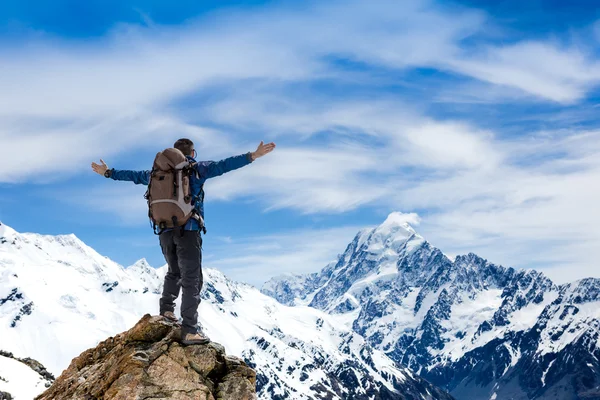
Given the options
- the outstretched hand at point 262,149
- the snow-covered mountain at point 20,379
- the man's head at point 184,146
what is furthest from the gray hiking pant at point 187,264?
the snow-covered mountain at point 20,379

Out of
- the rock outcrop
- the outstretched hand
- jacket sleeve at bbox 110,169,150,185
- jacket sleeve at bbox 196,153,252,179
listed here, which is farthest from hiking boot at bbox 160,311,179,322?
the outstretched hand

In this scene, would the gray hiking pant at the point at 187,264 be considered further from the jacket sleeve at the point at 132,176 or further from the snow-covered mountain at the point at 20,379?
the snow-covered mountain at the point at 20,379

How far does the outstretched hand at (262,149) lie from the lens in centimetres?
1614

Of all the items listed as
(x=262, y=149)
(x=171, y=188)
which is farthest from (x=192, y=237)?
(x=262, y=149)

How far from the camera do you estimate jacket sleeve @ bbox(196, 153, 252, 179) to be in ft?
53.0

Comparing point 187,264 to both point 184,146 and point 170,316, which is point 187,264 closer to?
point 170,316

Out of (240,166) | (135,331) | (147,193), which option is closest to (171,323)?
(135,331)

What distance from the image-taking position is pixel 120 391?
1454 cm

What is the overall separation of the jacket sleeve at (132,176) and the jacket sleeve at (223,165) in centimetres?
196

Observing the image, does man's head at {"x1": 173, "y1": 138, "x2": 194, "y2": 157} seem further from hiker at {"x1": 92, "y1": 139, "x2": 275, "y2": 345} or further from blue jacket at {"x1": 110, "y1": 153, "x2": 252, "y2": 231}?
blue jacket at {"x1": 110, "y1": 153, "x2": 252, "y2": 231}

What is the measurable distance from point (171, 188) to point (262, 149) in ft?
8.39

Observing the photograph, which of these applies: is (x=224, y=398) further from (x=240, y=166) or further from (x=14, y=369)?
(x=14, y=369)

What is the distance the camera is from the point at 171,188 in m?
15.8

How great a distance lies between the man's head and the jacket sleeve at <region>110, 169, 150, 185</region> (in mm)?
1251
